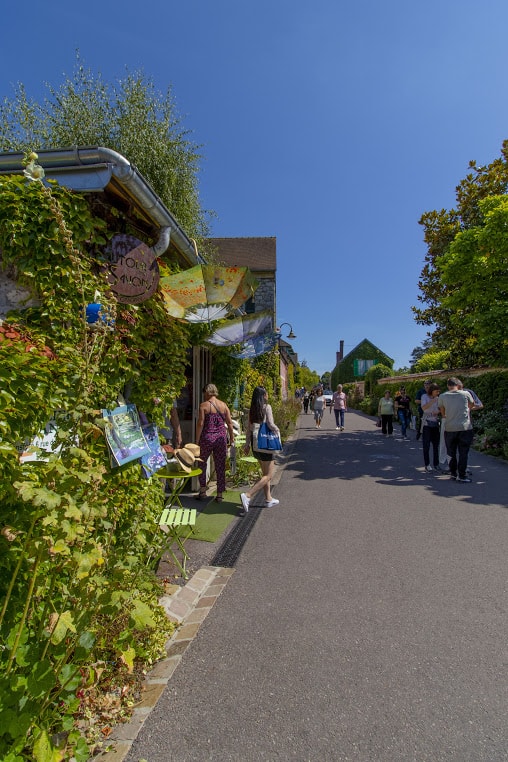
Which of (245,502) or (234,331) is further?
(234,331)

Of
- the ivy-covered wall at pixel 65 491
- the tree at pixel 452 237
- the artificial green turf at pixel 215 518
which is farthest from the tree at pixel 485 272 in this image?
the ivy-covered wall at pixel 65 491

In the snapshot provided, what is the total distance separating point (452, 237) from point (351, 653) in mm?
14660

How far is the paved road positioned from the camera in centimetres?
198

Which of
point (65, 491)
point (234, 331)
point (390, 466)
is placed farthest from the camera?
point (390, 466)

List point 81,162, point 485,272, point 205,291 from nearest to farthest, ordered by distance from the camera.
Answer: point 81,162, point 205,291, point 485,272

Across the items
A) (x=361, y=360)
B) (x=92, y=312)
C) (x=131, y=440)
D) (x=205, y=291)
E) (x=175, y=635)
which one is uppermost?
(x=361, y=360)

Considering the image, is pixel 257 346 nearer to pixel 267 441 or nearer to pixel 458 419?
pixel 267 441

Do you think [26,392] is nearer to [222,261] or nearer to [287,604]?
[287,604]

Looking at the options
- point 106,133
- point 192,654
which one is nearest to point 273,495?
point 192,654

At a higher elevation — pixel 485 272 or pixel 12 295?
pixel 485 272

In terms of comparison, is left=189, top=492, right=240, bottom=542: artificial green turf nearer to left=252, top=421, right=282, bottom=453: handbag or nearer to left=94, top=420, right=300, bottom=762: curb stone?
left=94, top=420, right=300, bottom=762: curb stone

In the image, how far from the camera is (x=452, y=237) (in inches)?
559

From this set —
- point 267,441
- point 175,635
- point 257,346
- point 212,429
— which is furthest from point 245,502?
point 257,346

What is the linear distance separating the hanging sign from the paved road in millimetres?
2522
